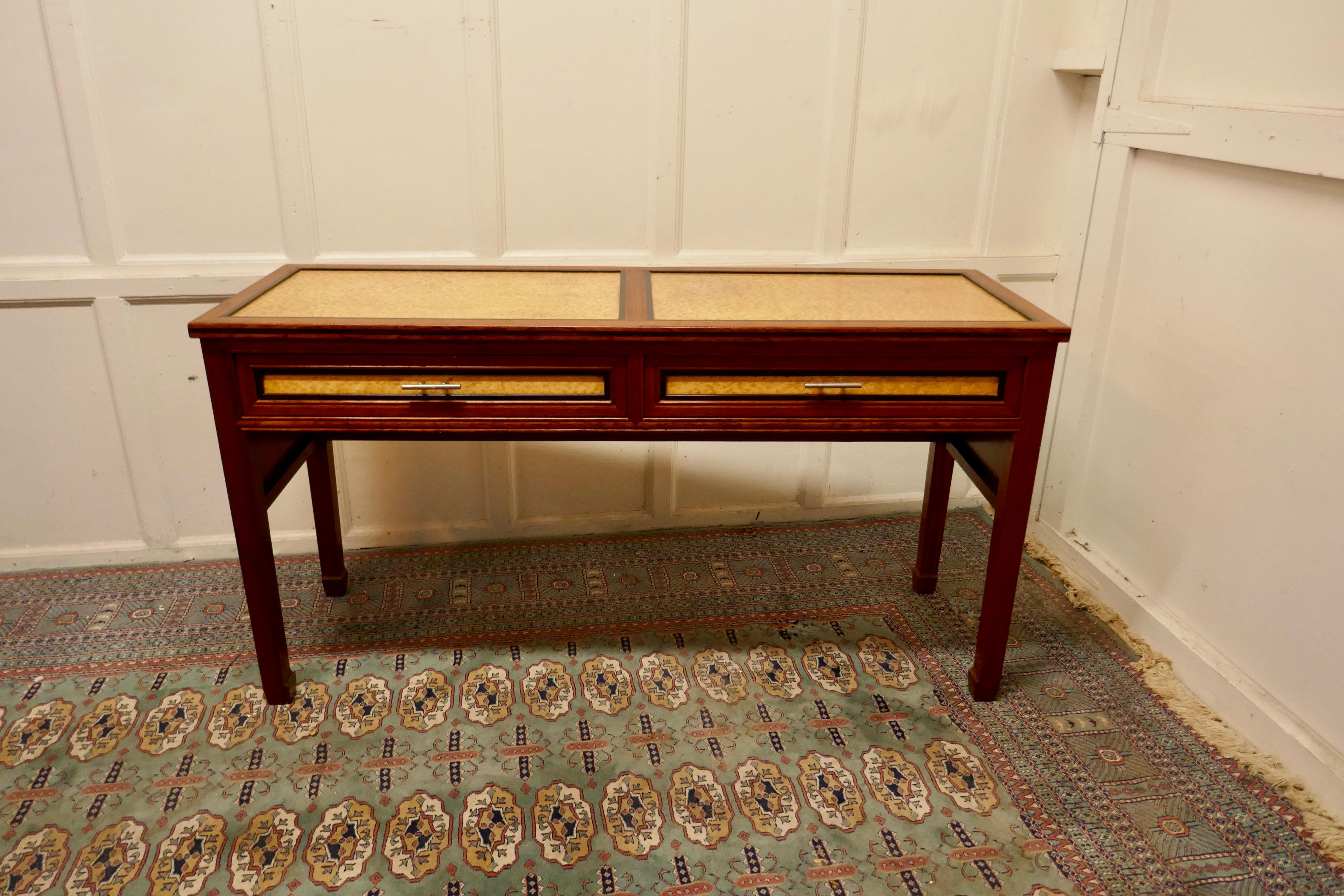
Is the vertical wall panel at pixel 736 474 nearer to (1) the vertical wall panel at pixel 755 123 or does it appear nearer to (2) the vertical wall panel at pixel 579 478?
(2) the vertical wall panel at pixel 579 478

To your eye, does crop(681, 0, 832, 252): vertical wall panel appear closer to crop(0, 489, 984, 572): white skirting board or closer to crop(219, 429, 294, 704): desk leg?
crop(0, 489, 984, 572): white skirting board

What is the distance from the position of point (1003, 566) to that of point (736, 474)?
3.73 ft

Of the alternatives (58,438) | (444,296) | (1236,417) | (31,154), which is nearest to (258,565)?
(444,296)

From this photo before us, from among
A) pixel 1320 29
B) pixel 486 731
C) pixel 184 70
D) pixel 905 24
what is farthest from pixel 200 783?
pixel 1320 29

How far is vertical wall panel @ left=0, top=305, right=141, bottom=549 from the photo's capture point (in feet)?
8.75

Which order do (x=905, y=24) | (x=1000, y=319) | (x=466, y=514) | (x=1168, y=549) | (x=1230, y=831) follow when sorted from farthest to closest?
(x=466, y=514), (x=905, y=24), (x=1168, y=549), (x=1000, y=319), (x=1230, y=831)

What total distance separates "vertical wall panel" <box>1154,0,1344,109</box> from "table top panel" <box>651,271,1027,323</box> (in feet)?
2.43

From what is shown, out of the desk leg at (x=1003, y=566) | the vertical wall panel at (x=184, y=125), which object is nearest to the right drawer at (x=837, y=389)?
the desk leg at (x=1003, y=566)

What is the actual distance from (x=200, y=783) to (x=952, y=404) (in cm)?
184

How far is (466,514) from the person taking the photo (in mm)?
3072

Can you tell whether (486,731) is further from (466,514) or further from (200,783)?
(466,514)

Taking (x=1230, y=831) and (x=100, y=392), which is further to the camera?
(x=100, y=392)

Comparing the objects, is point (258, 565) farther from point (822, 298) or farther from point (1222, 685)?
point (1222, 685)

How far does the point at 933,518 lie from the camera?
2.70 m
